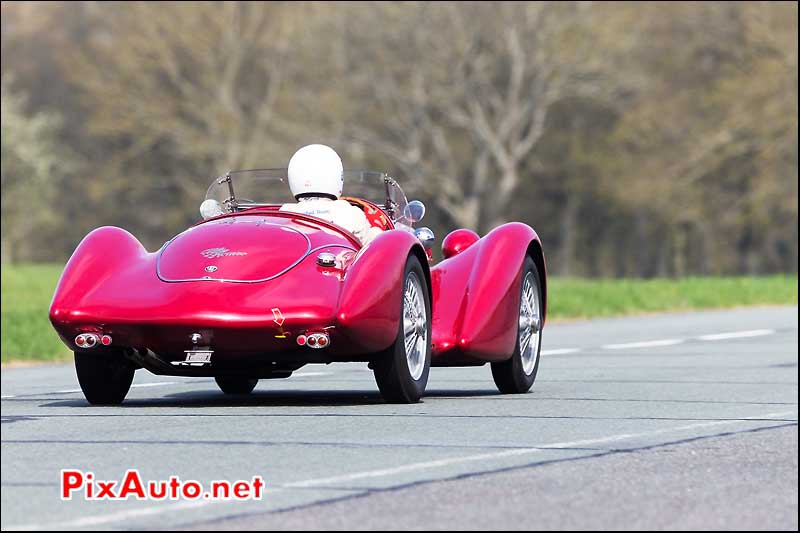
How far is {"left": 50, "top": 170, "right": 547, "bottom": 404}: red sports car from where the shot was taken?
952 centimetres

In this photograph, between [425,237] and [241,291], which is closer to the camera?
[241,291]

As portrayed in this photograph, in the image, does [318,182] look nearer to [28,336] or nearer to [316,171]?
[316,171]

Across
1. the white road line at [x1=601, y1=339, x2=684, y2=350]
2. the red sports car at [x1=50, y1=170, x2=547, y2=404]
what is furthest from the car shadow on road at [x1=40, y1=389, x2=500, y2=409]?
the white road line at [x1=601, y1=339, x2=684, y2=350]

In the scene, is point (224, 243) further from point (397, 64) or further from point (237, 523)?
point (397, 64)

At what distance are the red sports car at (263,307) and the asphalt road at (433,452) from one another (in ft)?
0.96

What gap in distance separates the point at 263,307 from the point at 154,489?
3204mm

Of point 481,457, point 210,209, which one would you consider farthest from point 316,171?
point 481,457

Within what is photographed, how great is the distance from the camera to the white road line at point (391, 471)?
5.65m

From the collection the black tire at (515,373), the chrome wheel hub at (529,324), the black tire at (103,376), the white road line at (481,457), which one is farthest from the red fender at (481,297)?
the white road line at (481,457)

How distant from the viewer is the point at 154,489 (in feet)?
20.9

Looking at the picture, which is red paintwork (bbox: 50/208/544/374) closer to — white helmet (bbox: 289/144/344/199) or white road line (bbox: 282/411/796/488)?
white helmet (bbox: 289/144/344/199)

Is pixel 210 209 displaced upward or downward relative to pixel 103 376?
upward

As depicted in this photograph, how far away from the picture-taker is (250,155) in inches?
2250

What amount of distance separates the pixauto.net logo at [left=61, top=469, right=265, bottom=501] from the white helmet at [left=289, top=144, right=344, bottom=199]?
4.54 meters
